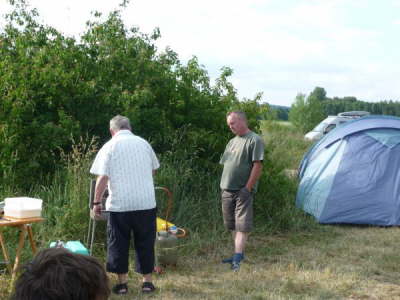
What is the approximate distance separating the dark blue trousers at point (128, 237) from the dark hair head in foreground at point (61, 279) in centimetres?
326

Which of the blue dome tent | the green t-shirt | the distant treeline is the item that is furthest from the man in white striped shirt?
the distant treeline

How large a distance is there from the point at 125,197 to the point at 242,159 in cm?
156

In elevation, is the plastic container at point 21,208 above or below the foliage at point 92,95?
below

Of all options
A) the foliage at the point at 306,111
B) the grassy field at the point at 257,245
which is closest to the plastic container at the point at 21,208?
the grassy field at the point at 257,245

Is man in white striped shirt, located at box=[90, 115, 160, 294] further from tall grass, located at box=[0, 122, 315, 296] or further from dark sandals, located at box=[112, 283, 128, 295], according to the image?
tall grass, located at box=[0, 122, 315, 296]

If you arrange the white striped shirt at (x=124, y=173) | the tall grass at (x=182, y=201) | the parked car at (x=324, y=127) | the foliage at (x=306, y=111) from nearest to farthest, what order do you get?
the white striped shirt at (x=124, y=173), the tall grass at (x=182, y=201), the parked car at (x=324, y=127), the foliage at (x=306, y=111)

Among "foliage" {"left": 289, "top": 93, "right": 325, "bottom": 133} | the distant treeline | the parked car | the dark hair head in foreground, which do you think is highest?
the distant treeline

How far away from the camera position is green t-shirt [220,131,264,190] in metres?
5.60

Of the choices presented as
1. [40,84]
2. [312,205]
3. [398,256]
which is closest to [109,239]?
[40,84]

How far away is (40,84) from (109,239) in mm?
2985

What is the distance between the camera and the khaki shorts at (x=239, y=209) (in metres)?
5.72

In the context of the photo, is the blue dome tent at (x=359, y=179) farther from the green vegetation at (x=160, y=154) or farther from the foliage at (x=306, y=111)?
the foliage at (x=306, y=111)

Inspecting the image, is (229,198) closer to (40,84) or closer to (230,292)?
(230,292)

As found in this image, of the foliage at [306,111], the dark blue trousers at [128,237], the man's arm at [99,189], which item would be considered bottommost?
the dark blue trousers at [128,237]
